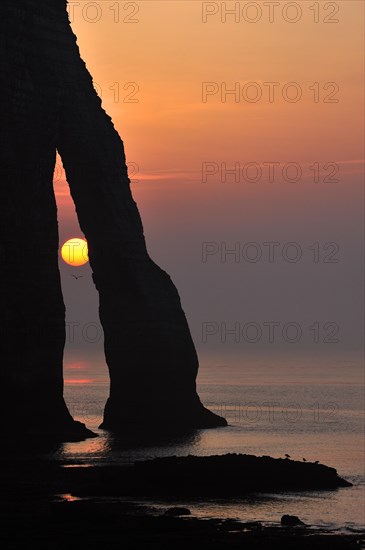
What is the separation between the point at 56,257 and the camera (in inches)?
4360

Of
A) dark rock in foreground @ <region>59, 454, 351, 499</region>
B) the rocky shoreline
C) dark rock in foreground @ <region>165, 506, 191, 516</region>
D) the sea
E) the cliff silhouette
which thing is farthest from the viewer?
the cliff silhouette

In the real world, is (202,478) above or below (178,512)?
above

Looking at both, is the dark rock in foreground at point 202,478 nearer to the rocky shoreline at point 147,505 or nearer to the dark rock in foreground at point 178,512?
the rocky shoreline at point 147,505

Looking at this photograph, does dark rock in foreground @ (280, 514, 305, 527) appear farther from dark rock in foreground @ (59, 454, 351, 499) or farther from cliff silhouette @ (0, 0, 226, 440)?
cliff silhouette @ (0, 0, 226, 440)

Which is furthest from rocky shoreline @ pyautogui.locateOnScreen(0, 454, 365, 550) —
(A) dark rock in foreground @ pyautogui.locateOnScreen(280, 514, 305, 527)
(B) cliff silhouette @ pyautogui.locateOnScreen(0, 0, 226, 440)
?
(B) cliff silhouette @ pyautogui.locateOnScreen(0, 0, 226, 440)

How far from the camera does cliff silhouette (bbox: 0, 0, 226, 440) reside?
106 m

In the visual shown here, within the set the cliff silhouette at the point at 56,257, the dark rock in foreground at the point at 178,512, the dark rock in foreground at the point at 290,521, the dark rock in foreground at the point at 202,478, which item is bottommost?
the dark rock in foreground at the point at 290,521

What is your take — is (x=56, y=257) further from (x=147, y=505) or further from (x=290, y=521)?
(x=290, y=521)

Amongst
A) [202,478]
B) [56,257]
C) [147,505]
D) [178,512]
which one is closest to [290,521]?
[178,512]

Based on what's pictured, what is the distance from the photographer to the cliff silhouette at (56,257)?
106000 mm

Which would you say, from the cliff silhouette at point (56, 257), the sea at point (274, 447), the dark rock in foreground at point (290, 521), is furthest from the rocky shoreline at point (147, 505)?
the cliff silhouette at point (56, 257)

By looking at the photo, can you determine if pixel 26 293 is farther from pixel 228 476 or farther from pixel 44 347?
pixel 228 476


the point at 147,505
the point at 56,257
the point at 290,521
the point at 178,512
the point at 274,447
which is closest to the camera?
the point at 290,521

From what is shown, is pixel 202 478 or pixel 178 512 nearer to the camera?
pixel 178 512
